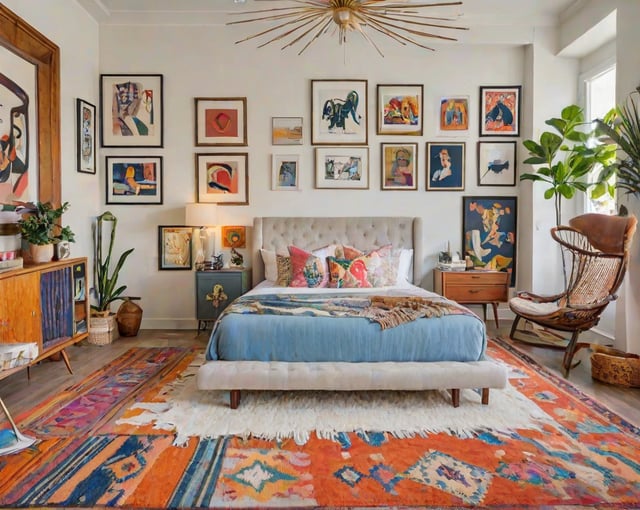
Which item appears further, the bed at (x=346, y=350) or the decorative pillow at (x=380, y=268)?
the decorative pillow at (x=380, y=268)

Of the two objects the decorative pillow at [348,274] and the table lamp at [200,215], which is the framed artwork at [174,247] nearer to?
the table lamp at [200,215]

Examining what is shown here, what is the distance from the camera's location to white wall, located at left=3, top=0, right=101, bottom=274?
439 centimetres

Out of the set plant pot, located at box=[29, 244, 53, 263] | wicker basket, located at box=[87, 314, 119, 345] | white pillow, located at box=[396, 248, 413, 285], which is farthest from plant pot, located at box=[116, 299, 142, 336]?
white pillow, located at box=[396, 248, 413, 285]

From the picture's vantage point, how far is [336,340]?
3.08 m

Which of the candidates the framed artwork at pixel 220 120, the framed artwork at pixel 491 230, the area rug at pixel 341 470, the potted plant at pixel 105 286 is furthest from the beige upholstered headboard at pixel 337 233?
the area rug at pixel 341 470

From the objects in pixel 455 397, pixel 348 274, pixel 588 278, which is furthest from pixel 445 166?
pixel 455 397

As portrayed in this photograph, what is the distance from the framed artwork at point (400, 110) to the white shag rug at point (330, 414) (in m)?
3.22

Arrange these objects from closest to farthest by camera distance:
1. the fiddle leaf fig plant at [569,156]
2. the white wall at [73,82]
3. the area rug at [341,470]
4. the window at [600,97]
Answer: the area rug at [341,470], the white wall at [73,82], the fiddle leaf fig plant at [569,156], the window at [600,97]

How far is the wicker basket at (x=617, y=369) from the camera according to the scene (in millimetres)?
3438

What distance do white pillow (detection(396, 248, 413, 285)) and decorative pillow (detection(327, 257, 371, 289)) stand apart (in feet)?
1.75

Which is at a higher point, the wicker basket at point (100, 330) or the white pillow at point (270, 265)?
the white pillow at point (270, 265)

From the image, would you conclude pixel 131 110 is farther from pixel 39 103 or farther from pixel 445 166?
pixel 445 166

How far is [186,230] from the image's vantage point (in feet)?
18.0

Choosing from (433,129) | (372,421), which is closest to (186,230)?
(433,129)
